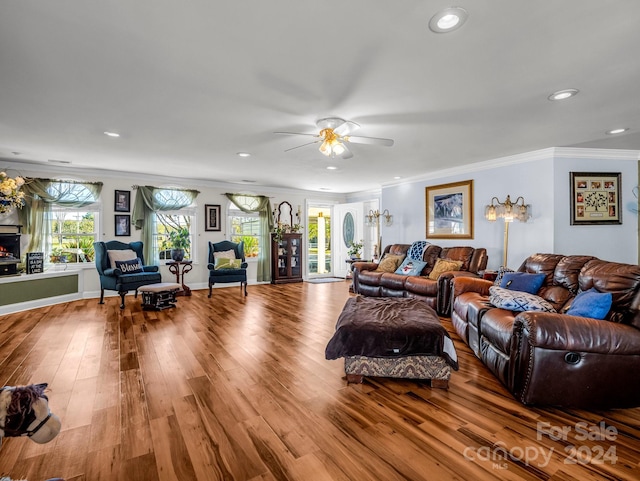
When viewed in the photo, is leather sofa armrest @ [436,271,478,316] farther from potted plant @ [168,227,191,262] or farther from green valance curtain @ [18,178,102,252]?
green valance curtain @ [18,178,102,252]

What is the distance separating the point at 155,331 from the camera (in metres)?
3.86

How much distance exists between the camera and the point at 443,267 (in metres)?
5.02

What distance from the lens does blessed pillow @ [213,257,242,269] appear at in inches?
254

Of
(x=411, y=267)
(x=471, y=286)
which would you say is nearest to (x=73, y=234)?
(x=411, y=267)

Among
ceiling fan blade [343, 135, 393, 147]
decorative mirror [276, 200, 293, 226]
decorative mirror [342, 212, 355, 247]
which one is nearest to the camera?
ceiling fan blade [343, 135, 393, 147]

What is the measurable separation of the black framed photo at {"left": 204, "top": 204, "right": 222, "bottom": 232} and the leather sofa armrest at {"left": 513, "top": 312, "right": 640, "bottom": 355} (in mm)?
6491

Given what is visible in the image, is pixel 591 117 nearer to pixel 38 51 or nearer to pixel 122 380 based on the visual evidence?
pixel 38 51

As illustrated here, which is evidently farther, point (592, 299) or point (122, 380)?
point (122, 380)

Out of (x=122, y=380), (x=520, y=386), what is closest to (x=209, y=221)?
(x=122, y=380)

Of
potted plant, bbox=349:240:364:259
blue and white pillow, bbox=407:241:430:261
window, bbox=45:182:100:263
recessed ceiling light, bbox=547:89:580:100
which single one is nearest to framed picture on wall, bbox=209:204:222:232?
window, bbox=45:182:100:263

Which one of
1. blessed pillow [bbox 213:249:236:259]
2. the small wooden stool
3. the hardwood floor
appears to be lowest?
the hardwood floor

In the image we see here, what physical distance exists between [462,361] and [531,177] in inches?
129

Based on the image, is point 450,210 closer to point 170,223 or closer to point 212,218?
point 212,218

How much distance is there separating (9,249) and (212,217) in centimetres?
340
